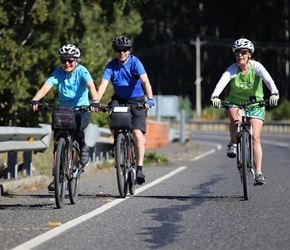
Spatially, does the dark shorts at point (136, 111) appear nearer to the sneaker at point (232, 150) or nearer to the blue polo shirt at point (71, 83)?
the blue polo shirt at point (71, 83)

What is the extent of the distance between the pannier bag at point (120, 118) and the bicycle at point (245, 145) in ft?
3.95

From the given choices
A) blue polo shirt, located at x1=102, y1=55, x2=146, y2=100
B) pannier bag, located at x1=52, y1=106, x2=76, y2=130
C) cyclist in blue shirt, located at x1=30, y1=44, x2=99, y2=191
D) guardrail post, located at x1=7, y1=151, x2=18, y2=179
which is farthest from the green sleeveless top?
guardrail post, located at x1=7, y1=151, x2=18, y2=179

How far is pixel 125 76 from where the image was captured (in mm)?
12352

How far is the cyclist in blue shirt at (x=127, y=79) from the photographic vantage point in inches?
482

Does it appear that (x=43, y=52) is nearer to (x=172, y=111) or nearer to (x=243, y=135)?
(x=243, y=135)

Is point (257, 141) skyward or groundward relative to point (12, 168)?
skyward

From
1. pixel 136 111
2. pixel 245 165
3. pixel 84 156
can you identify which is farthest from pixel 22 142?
pixel 245 165

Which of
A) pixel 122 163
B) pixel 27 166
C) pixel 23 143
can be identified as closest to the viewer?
pixel 122 163

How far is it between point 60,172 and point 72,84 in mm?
1209

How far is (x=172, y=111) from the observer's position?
40.8m

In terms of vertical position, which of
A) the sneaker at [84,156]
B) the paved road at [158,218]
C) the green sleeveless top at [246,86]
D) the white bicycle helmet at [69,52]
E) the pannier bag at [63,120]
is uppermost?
the white bicycle helmet at [69,52]

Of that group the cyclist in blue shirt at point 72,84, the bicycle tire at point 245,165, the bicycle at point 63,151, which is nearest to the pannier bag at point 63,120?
the bicycle at point 63,151

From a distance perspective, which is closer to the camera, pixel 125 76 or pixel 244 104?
pixel 244 104

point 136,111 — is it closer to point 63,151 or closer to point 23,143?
point 63,151
